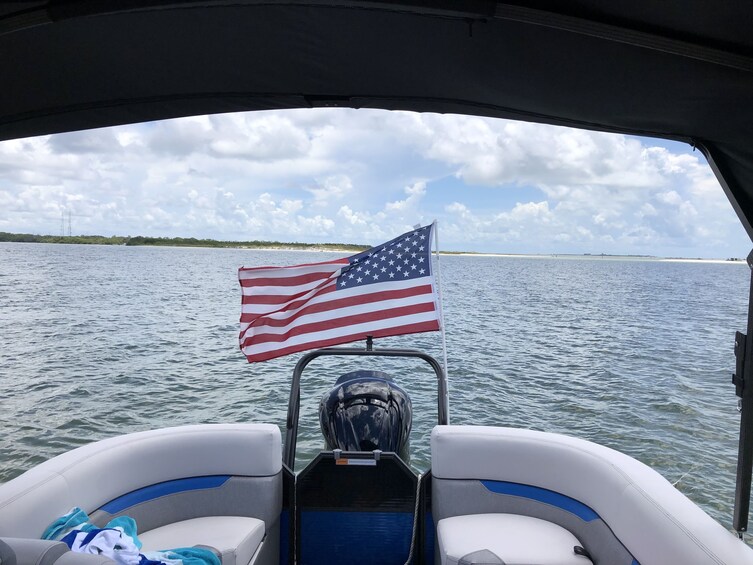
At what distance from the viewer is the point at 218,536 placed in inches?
91.8

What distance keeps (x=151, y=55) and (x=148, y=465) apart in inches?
72.6

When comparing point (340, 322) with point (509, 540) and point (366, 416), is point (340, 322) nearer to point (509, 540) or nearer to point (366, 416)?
point (366, 416)

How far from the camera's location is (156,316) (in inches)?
720

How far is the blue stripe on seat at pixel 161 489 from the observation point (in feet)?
7.83

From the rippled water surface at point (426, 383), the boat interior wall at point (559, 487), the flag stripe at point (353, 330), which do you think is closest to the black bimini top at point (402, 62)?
the boat interior wall at point (559, 487)

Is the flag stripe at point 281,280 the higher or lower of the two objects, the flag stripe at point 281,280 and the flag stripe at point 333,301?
the higher

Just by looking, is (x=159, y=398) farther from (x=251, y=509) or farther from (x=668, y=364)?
(x=668, y=364)

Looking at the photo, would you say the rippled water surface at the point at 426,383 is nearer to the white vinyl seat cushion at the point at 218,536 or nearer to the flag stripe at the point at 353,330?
the flag stripe at the point at 353,330

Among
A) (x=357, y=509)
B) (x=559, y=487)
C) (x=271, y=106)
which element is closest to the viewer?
(x=271, y=106)

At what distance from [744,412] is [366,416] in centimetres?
163

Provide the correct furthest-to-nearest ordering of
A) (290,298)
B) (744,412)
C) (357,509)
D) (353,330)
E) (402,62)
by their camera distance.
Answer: (290,298) < (353,330) < (357,509) < (744,412) < (402,62)

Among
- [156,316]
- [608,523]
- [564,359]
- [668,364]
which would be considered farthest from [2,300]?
[608,523]

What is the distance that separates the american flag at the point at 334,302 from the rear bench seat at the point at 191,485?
59cm

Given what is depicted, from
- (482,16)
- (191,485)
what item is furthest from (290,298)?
(482,16)
